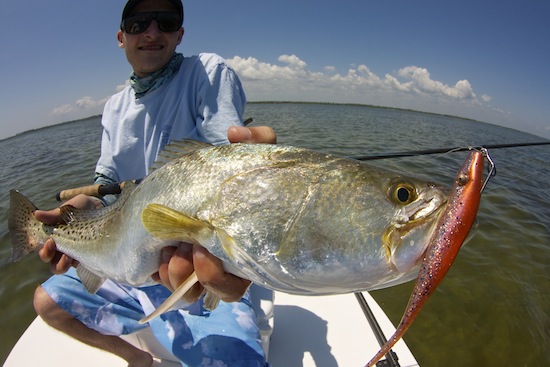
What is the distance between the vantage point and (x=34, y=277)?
6441 millimetres

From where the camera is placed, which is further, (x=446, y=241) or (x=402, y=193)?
(x=402, y=193)

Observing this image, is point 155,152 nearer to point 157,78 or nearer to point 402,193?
point 157,78

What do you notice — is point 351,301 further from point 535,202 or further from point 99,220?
point 535,202

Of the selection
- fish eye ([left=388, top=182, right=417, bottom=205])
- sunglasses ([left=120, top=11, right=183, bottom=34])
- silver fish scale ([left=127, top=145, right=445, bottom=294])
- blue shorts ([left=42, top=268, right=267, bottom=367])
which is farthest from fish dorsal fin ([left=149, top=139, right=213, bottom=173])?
sunglasses ([left=120, top=11, right=183, bottom=34])

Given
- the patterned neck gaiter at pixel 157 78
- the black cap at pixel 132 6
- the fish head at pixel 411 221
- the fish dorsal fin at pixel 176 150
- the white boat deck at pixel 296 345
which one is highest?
the black cap at pixel 132 6

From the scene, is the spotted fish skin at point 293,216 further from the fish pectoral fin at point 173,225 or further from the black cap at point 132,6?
the black cap at point 132,6

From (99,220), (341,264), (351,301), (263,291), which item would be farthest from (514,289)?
(99,220)

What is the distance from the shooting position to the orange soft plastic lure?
0.98 metres

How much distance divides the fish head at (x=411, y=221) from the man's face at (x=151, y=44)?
2825 millimetres

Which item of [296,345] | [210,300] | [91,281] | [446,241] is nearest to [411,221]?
[446,241]

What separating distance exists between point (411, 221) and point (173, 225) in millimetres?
1060

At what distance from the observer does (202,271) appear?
1.52m

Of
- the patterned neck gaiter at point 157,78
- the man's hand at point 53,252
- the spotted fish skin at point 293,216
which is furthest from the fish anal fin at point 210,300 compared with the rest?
the patterned neck gaiter at point 157,78

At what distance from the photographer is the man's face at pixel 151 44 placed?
9.83 feet
